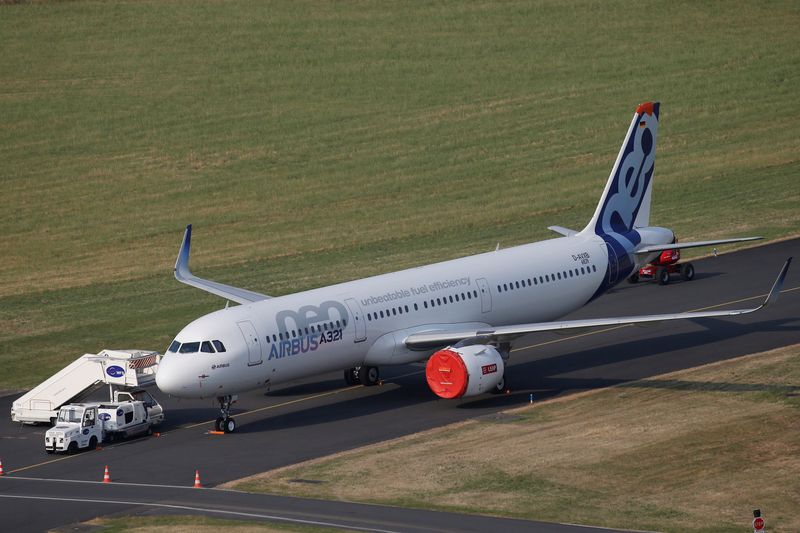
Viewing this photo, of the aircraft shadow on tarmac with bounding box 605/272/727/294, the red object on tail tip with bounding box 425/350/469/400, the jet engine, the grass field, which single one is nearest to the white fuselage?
the red object on tail tip with bounding box 425/350/469/400

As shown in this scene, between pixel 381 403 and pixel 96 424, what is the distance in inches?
465

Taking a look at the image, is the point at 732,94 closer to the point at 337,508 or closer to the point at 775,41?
the point at 775,41

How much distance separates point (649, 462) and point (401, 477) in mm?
8588

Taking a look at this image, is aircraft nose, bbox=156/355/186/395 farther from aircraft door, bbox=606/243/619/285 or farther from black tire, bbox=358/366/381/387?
aircraft door, bbox=606/243/619/285

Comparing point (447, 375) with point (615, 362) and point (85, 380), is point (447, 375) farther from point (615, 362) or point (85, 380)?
point (85, 380)

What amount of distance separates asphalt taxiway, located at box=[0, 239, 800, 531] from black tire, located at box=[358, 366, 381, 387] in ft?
1.91

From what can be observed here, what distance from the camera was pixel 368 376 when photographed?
61.0m

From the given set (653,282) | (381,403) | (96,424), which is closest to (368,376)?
(381,403)

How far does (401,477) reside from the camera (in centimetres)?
4716

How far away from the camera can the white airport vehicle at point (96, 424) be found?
52.5m

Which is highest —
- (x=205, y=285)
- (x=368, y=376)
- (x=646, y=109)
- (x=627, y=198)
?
(x=646, y=109)

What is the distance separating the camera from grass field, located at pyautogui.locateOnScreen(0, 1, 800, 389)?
91.4 meters

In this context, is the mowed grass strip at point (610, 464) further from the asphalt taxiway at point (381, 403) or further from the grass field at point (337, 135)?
the grass field at point (337, 135)

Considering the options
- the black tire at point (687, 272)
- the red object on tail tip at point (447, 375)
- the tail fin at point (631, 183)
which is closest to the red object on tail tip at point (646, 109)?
the tail fin at point (631, 183)
